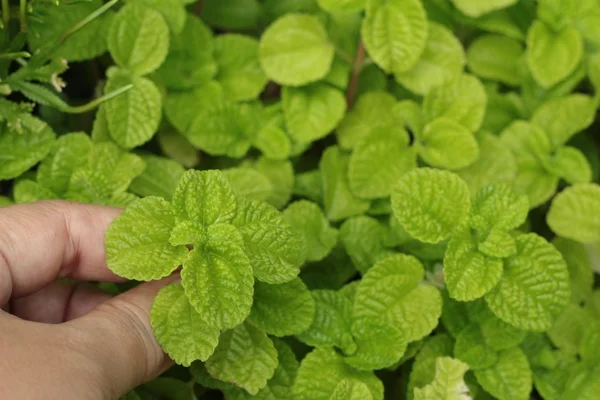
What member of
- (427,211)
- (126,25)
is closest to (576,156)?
(427,211)

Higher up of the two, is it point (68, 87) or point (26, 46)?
point (26, 46)

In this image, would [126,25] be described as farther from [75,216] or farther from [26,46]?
[75,216]

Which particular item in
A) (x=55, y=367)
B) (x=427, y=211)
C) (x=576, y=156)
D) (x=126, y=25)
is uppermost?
(x=126, y=25)

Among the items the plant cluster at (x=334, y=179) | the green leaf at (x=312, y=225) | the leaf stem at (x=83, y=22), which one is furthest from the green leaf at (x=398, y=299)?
the leaf stem at (x=83, y=22)

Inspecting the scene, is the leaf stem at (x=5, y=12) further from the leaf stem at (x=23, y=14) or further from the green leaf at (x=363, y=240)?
the green leaf at (x=363, y=240)

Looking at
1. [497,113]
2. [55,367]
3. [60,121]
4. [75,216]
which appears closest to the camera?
[55,367]

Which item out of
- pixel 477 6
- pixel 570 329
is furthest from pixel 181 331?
pixel 477 6

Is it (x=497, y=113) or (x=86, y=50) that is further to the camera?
(x=497, y=113)
